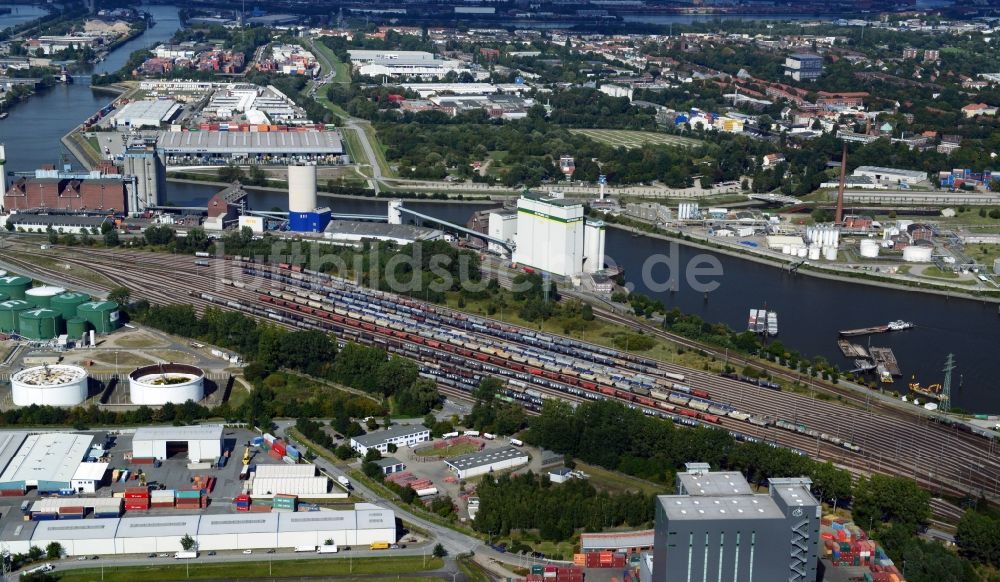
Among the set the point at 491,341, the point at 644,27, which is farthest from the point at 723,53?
the point at 491,341

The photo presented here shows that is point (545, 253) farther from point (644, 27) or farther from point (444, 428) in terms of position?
point (644, 27)

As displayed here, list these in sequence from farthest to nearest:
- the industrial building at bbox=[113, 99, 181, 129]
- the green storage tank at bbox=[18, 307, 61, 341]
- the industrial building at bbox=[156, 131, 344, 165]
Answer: the industrial building at bbox=[113, 99, 181, 129], the industrial building at bbox=[156, 131, 344, 165], the green storage tank at bbox=[18, 307, 61, 341]

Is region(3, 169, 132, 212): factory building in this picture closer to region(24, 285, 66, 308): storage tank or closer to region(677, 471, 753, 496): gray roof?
region(24, 285, 66, 308): storage tank

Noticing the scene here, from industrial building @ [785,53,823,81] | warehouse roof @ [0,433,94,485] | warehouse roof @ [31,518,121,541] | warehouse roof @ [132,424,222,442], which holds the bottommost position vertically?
warehouse roof @ [31,518,121,541]

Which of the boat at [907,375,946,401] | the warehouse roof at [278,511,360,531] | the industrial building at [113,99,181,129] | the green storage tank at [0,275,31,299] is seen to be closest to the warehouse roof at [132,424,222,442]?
the warehouse roof at [278,511,360,531]

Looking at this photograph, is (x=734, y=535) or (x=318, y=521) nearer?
(x=734, y=535)

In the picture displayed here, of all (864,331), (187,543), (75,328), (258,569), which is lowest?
(258,569)

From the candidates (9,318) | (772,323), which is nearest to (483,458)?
(772,323)

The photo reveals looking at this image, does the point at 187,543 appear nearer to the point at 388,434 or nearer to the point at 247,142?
the point at 388,434
